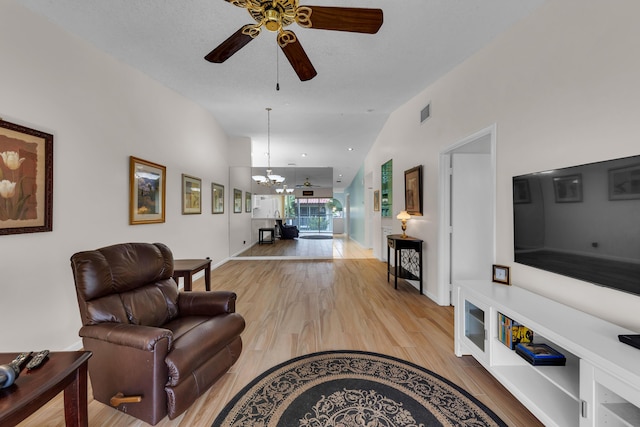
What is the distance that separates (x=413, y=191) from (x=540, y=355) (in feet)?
9.43

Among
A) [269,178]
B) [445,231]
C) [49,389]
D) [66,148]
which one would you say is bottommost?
[49,389]

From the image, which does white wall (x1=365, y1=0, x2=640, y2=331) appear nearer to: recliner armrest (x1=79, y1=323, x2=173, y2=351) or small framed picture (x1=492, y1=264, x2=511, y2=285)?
small framed picture (x1=492, y1=264, x2=511, y2=285)

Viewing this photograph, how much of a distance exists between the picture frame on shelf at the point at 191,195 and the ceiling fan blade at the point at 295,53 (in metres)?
2.99

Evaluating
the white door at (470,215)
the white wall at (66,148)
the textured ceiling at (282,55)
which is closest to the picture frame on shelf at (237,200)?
the textured ceiling at (282,55)

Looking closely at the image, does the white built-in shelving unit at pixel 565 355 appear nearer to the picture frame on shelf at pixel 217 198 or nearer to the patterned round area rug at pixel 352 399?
the patterned round area rug at pixel 352 399

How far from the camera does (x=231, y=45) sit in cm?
197

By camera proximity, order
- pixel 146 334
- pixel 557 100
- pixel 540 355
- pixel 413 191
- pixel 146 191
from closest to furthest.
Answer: pixel 146 334, pixel 540 355, pixel 557 100, pixel 146 191, pixel 413 191

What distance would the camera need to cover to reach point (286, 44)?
189 cm

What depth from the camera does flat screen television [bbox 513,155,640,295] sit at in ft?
4.48

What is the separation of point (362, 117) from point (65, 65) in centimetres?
422

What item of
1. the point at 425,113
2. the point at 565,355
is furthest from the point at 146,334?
the point at 425,113

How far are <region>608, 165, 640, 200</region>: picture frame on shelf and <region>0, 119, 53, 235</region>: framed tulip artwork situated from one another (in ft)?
12.7

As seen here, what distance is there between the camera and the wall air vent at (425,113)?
3.72 meters

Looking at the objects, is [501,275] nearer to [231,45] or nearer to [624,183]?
[624,183]
